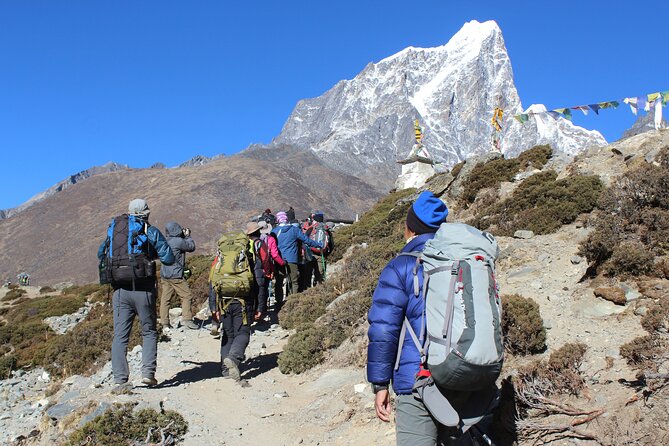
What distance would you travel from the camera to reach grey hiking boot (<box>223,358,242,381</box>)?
6.64m

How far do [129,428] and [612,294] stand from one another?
199 inches

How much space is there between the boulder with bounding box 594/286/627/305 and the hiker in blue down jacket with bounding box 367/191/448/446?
3887mm

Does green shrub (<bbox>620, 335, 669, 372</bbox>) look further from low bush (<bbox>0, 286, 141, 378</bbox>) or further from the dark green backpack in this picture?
low bush (<bbox>0, 286, 141, 378</bbox>)

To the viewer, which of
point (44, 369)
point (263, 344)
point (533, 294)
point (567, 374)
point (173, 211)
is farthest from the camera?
point (173, 211)

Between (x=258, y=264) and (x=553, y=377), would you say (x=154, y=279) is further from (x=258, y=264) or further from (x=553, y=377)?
(x=553, y=377)

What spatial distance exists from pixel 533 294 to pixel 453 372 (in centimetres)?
474

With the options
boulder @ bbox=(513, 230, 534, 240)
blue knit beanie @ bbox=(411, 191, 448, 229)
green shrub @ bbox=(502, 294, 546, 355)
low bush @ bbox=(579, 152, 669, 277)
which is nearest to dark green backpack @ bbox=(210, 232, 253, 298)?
green shrub @ bbox=(502, 294, 546, 355)

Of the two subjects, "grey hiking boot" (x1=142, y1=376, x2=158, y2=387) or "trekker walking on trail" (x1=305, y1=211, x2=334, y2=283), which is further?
"trekker walking on trail" (x1=305, y1=211, x2=334, y2=283)

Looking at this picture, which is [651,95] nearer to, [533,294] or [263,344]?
[533,294]

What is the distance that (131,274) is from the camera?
5734 mm

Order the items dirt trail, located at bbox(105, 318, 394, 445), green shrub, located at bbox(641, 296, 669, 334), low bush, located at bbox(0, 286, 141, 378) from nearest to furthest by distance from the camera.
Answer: green shrub, located at bbox(641, 296, 669, 334) → dirt trail, located at bbox(105, 318, 394, 445) → low bush, located at bbox(0, 286, 141, 378)

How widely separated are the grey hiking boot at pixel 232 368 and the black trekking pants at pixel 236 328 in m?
0.04

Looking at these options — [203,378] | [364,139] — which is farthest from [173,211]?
[364,139]

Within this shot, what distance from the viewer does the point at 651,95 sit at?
17000mm
